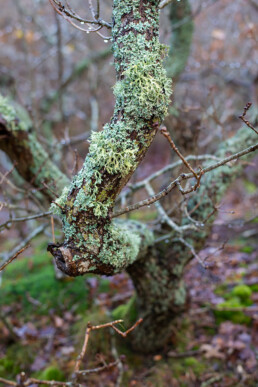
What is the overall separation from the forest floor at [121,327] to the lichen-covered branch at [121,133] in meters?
1.47

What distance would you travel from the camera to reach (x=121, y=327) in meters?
2.81

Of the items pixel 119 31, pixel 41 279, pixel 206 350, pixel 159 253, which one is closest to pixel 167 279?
pixel 159 253

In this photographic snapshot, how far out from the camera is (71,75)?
7.59 m

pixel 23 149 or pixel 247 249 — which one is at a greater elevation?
pixel 23 149

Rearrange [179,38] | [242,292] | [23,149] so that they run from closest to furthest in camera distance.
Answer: [23,149]
[242,292]
[179,38]

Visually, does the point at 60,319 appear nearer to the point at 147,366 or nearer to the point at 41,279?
the point at 41,279

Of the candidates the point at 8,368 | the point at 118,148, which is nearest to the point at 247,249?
the point at 8,368

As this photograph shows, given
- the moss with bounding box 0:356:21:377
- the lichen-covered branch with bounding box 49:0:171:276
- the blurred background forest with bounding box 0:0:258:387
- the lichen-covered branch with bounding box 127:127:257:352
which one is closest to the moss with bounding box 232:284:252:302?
the blurred background forest with bounding box 0:0:258:387

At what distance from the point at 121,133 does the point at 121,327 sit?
207cm

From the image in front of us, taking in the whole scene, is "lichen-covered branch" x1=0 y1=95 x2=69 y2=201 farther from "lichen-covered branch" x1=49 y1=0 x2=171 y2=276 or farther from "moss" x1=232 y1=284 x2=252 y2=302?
"moss" x1=232 y1=284 x2=252 y2=302

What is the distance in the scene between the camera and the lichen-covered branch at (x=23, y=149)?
2.51 metres

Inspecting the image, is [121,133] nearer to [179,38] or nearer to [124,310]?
[124,310]

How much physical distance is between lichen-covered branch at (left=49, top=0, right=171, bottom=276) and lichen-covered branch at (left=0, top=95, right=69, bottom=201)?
0.86 m

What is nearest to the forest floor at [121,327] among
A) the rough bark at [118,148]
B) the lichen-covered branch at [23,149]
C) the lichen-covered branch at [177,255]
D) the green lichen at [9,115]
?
the lichen-covered branch at [177,255]
